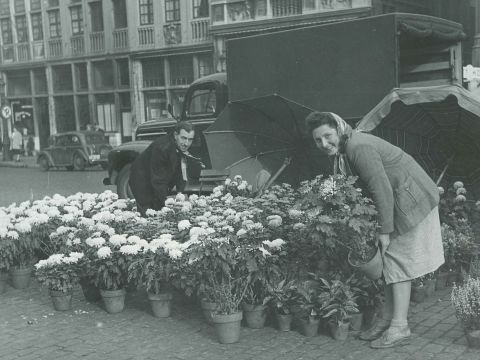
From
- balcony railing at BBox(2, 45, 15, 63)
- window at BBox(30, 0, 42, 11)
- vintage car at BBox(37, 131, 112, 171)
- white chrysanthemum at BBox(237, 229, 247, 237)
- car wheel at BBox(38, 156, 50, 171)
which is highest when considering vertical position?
window at BBox(30, 0, 42, 11)

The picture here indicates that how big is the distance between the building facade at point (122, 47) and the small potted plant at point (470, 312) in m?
18.8

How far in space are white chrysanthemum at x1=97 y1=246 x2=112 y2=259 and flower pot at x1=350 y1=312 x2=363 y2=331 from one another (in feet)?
7.10

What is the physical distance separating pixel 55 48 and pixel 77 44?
1.74 metres

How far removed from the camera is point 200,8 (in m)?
27.5

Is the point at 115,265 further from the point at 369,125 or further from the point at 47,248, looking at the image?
the point at 369,125

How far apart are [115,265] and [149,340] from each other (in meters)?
0.93

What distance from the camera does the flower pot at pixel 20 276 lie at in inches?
281

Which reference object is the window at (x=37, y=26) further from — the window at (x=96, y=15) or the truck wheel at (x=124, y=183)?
the truck wheel at (x=124, y=183)

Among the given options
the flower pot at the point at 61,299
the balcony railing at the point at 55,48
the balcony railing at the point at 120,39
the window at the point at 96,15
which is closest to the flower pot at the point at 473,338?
the flower pot at the point at 61,299

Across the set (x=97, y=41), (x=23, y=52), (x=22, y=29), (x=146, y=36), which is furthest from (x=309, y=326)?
(x=22, y=29)

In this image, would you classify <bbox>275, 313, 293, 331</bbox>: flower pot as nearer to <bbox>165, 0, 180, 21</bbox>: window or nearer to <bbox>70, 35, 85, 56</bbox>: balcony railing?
<bbox>165, 0, 180, 21</bbox>: window

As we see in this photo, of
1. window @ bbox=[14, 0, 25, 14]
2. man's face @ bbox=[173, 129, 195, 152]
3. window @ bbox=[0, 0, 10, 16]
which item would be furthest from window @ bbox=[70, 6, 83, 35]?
man's face @ bbox=[173, 129, 195, 152]

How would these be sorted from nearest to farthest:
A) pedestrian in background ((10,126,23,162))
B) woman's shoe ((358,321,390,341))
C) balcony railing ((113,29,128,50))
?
woman's shoe ((358,321,390,341))
balcony railing ((113,29,128,50))
pedestrian in background ((10,126,23,162))

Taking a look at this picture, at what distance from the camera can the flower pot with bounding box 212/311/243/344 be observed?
16.5 feet
